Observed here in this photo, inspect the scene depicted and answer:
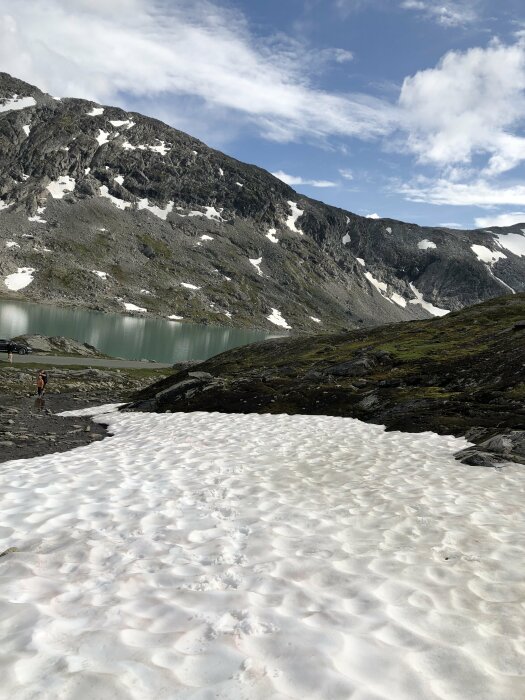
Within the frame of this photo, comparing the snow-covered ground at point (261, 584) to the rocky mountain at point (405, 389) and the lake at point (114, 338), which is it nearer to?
the rocky mountain at point (405, 389)

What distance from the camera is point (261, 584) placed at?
6.87 meters

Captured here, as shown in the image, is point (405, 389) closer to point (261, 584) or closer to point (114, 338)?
point (261, 584)

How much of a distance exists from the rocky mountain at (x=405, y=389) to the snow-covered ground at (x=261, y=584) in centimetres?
778

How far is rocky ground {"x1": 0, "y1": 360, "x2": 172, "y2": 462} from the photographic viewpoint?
21.7m

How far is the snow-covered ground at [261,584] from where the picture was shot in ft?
15.4

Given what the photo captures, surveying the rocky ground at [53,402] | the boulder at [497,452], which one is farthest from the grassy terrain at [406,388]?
the rocky ground at [53,402]

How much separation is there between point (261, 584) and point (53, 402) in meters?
35.0

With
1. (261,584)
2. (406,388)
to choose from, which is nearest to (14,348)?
(406,388)

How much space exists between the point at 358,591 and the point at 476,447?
12.1 meters

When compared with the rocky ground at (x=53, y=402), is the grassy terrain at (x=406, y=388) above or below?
above

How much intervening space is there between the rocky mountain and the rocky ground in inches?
242

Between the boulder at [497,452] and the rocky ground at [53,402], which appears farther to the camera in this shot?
the rocky ground at [53,402]

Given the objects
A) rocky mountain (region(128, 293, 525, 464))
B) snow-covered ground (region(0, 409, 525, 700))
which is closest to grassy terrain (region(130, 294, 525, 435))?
rocky mountain (region(128, 293, 525, 464))

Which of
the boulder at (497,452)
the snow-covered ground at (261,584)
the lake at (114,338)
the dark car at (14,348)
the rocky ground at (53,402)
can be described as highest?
the lake at (114,338)
